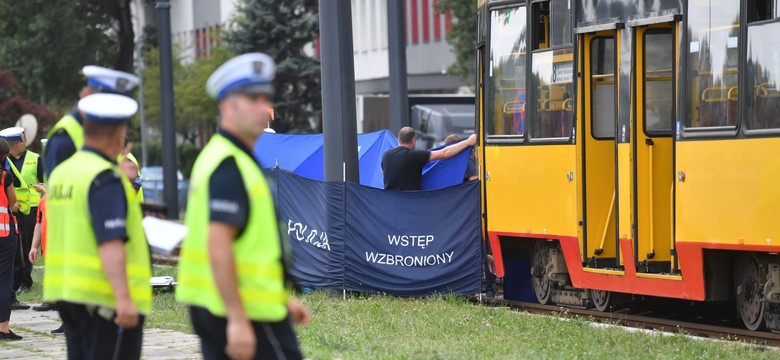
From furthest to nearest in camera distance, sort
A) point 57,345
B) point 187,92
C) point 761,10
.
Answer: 1. point 187,92
2. point 57,345
3. point 761,10

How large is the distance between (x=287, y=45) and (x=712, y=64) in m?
35.8

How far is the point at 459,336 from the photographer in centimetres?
1165

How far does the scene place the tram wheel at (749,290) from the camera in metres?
12.2

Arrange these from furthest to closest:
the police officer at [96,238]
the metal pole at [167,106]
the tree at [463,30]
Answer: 1. the tree at [463,30]
2. the metal pole at [167,106]
3. the police officer at [96,238]

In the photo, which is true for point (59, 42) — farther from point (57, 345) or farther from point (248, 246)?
point (248, 246)

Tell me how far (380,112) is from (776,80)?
26089 mm

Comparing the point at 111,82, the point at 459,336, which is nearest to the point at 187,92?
the point at 459,336

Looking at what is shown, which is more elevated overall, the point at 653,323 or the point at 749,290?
the point at 749,290

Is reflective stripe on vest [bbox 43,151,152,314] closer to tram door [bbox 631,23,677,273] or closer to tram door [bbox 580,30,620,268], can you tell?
tram door [bbox 631,23,677,273]

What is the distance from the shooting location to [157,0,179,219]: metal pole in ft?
109

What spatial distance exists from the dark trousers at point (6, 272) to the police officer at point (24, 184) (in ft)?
9.35

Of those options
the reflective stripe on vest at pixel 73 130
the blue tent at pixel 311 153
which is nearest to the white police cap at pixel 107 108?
the reflective stripe on vest at pixel 73 130

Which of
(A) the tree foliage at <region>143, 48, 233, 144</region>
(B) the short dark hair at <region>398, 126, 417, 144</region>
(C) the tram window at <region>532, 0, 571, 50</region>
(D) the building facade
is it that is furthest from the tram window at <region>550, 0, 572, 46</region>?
(A) the tree foliage at <region>143, 48, 233, 144</region>

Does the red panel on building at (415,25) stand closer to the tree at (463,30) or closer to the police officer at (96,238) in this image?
the tree at (463,30)
